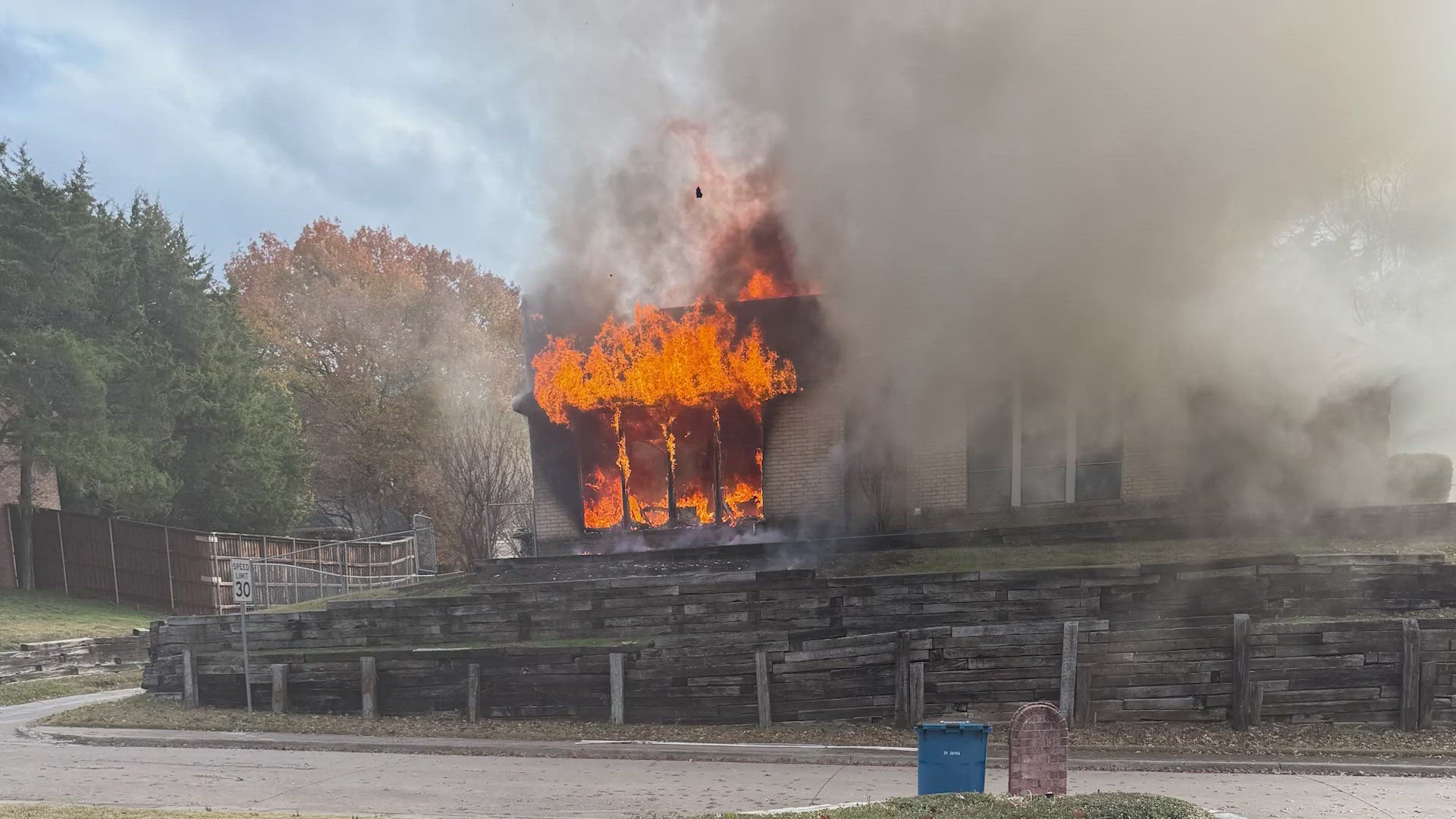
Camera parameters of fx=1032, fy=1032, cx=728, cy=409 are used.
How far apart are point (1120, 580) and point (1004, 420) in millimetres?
6035

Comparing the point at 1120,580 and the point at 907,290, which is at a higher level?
the point at 907,290

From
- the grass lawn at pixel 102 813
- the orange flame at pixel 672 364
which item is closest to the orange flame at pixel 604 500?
the orange flame at pixel 672 364

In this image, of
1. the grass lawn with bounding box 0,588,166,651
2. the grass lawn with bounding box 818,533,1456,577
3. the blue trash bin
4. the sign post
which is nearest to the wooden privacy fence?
the grass lawn with bounding box 0,588,166,651

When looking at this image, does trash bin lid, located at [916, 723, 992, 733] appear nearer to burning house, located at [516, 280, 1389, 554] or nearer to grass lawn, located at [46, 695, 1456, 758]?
grass lawn, located at [46, 695, 1456, 758]

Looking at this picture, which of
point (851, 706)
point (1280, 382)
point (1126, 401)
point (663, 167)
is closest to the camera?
point (851, 706)

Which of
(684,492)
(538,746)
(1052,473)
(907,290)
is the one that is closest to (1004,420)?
(1052,473)

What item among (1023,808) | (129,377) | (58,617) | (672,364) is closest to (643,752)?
(1023,808)

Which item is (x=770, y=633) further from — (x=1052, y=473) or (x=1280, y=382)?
(x=1280, y=382)

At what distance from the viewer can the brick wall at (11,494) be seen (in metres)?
26.2

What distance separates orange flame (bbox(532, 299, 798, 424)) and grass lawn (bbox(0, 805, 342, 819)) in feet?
33.9

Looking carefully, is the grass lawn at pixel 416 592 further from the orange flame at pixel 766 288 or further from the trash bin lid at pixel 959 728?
the trash bin lid at pixel 959 728

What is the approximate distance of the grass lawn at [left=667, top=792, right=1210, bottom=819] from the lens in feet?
20.4

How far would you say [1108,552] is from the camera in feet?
49.4

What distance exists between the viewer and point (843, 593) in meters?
12.4
